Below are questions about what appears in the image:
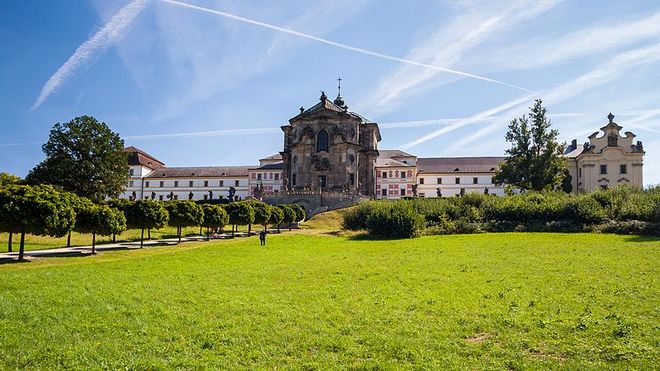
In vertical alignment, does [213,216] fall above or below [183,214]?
below

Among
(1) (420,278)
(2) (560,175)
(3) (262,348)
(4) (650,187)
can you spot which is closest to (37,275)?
(3) (262,348)

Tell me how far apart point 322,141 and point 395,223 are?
4314cm

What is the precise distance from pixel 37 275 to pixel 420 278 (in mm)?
13497

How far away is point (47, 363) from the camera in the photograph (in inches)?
303

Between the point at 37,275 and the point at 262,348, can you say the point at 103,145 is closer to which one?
the point at 37,275

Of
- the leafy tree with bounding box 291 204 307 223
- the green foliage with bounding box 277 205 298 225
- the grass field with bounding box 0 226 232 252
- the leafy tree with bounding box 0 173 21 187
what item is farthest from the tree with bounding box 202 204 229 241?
the leafy tree with bounding box 0 173 21 187

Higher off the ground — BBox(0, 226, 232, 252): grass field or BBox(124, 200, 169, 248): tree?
BBox(124, 200, 169, 248): tree

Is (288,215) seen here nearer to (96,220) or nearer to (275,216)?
(275,216)

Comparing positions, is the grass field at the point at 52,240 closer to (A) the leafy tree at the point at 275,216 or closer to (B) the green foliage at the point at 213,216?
(B) the green foliage at the point at 213,216

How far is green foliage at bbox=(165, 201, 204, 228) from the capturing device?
3631cm

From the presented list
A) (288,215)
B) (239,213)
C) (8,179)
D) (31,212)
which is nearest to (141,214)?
(31,212)

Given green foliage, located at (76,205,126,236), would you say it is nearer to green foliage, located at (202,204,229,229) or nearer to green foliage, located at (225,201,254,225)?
green foliage, located at (202,204,229,229)

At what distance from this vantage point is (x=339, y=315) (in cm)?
1091

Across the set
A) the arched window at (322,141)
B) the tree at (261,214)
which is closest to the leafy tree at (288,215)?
the tree at (261,214)
